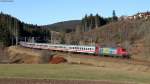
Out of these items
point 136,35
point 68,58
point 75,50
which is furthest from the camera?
point 136,35

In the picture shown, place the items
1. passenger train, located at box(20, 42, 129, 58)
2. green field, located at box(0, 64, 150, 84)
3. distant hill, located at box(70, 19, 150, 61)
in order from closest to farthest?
1. green field, located at box(0, 64, 150, 84)
2. passenger train, located at box(20, 42, 129, 58)
3. distant hill, located at box(70, 19, 150, 61)

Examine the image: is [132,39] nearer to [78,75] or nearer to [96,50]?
[96,50]

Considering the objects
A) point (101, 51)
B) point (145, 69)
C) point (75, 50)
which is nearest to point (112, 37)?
point (75, 50)

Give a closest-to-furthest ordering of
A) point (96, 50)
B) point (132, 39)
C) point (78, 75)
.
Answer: point (78, 75), point (96, 50), point (132, 39)

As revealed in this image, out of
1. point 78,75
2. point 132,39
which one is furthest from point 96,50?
point 78,75

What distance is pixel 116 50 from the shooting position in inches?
3290

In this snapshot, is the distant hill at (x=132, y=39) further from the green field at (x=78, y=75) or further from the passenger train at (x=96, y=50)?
the green field at (x=78, y=75)

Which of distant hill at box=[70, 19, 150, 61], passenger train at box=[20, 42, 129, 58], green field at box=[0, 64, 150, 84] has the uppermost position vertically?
distant hill at box=[70, 19, 150, 61]

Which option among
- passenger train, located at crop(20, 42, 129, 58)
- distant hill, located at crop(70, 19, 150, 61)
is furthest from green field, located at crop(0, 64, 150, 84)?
passenger train, located at crop(20, 42, 129, 58)

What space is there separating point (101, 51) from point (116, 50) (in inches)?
281

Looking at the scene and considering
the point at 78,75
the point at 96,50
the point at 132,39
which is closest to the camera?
the point at 78,75

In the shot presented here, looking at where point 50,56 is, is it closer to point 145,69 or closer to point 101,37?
point 145,69

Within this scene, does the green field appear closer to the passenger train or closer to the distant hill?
the distant hill

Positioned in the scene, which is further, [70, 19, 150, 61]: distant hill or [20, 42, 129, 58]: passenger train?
[70, 19, 150, 61]: distant hill
